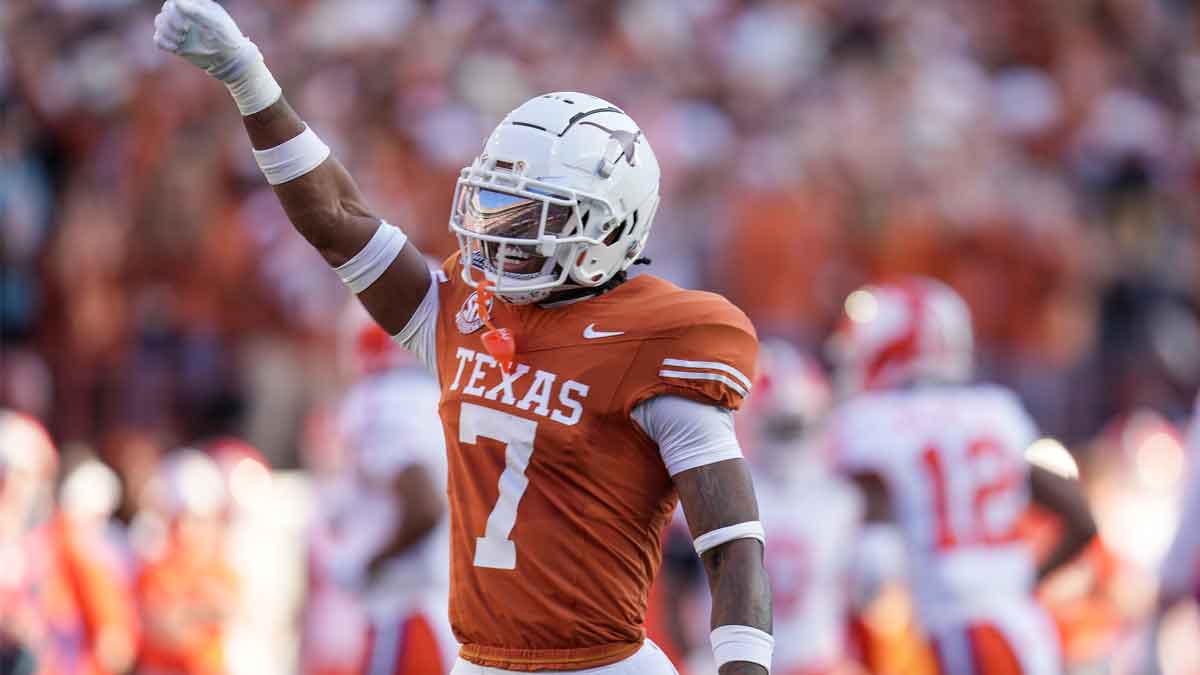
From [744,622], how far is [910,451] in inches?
133

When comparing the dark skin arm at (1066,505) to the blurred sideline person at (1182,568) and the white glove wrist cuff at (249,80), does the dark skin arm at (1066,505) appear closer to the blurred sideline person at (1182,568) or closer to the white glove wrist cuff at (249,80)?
the blurred sideline person at (1182,568)

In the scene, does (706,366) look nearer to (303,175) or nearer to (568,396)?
(568,396)

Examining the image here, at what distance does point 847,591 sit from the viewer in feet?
28.5

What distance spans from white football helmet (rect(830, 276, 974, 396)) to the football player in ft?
11.7

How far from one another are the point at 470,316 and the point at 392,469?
3.04m

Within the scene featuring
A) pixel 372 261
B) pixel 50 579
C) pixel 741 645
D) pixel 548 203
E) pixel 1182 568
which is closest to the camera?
pixel 741 645

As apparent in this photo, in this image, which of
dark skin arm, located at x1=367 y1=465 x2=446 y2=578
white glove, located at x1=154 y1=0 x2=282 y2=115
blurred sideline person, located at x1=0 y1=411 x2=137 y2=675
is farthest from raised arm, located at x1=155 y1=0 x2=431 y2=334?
blurred sideline person, located at x1=0 y1=411 x2=137 y2=675

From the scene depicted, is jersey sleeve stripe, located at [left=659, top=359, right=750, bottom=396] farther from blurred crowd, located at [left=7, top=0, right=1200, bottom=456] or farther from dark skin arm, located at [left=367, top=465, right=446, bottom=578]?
blurred crowd, located at [left=7, top=0, right=1200, bottom=456]

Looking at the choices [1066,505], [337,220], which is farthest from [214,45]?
[1066,505]

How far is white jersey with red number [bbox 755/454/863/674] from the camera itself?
28.6ft

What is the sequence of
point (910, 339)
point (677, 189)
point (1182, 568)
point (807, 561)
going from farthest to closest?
point (677, 189)
point (807, 561)
point (910, 339)
point (1182, 568)

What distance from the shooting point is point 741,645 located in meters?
3.86

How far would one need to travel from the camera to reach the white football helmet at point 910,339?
24.9 ft

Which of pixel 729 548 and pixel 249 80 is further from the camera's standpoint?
pixel 249 80
